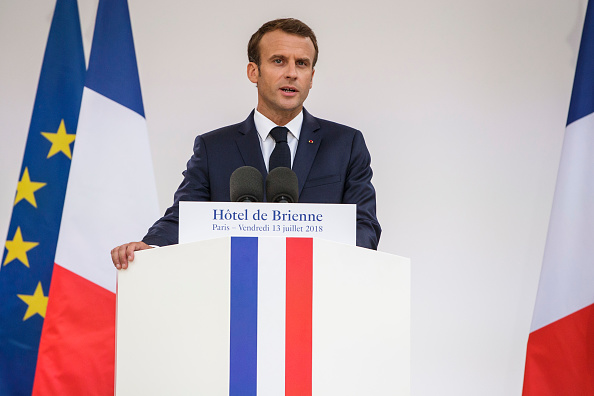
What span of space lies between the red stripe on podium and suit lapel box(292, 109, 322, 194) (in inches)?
43.0

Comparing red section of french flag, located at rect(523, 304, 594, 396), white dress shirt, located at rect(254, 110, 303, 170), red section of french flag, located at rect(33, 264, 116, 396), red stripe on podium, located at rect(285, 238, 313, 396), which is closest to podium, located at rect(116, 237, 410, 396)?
red stripe on podium, located at rect(285, 238, 313, 396)

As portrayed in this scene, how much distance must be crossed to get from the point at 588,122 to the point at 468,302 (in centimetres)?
115

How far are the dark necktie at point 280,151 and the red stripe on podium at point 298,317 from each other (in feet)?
3.68

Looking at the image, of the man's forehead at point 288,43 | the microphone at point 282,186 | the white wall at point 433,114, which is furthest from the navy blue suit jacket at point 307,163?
the white wall at point 433,114

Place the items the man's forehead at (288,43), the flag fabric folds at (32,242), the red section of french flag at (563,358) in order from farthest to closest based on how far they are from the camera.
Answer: the flag fabric folds at (32,242) < the red section of french flag at (563,358) < the man's forehead at (288,43)

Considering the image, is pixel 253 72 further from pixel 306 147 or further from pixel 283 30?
pixel 306 147

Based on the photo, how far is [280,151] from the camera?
296 centimetres

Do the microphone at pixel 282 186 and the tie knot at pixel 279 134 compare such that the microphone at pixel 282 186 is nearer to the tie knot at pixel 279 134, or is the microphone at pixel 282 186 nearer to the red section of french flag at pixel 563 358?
the tie knot at pixel 279 134

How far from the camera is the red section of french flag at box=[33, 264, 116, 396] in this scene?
Result: 11.0 feet

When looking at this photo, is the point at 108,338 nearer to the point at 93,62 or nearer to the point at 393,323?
the point at 93,62

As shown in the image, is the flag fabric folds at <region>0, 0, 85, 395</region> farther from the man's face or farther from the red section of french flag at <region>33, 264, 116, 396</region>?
the man's face

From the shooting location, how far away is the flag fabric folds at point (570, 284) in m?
3.36

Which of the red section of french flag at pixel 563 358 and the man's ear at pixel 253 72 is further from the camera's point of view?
the red section of french flag at pixel 563 358

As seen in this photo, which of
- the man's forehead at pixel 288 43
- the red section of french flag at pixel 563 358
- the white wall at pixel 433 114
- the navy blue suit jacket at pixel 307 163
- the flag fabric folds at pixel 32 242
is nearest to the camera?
the navy blue suit jacket at pixel 307 163
